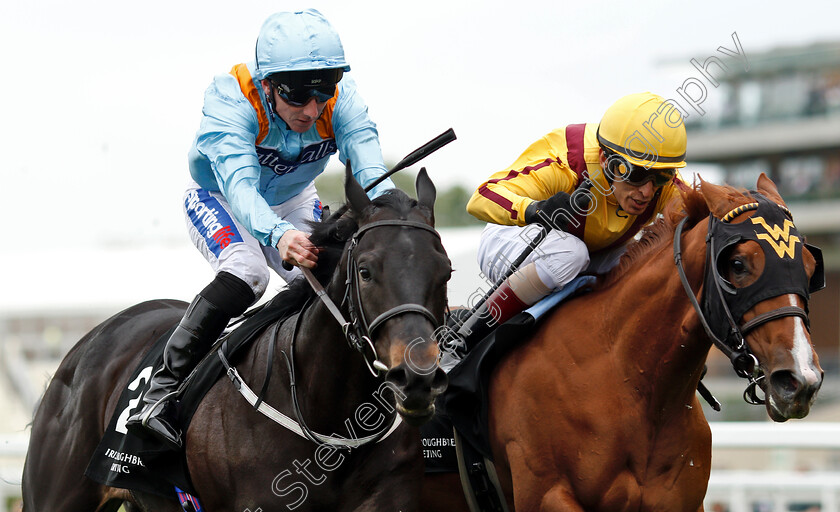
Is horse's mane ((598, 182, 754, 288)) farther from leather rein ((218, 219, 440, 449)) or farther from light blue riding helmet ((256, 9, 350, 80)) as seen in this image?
light blue riding helmet ((256, 9, 350, 80))

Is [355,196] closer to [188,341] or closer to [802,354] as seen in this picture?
[188,341]

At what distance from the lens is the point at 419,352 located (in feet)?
9.70

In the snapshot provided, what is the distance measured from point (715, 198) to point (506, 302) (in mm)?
1100

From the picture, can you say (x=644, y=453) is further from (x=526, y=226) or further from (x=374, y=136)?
(x=374, y=136)

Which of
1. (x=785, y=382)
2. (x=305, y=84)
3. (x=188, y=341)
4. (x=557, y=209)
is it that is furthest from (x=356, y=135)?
(x=785, y=382)

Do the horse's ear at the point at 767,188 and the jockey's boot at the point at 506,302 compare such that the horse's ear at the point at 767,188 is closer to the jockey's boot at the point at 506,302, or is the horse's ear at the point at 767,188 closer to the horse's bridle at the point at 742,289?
the horse's bridle at the point at 742,289

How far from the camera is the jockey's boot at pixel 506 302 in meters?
4.12

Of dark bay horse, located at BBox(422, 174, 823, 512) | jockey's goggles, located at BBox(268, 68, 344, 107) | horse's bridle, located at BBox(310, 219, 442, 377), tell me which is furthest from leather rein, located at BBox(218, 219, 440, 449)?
jockey's goggles, located at BBox(268, 68, 344, 107)

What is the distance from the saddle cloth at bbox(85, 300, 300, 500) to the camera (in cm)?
402

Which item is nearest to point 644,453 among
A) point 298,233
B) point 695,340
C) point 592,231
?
point 695,340

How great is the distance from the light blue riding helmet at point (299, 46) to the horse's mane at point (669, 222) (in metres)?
1.35

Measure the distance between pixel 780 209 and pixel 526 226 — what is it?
4.29 ft

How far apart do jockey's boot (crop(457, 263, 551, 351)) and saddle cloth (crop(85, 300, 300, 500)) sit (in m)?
0.82

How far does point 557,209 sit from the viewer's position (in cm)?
380
